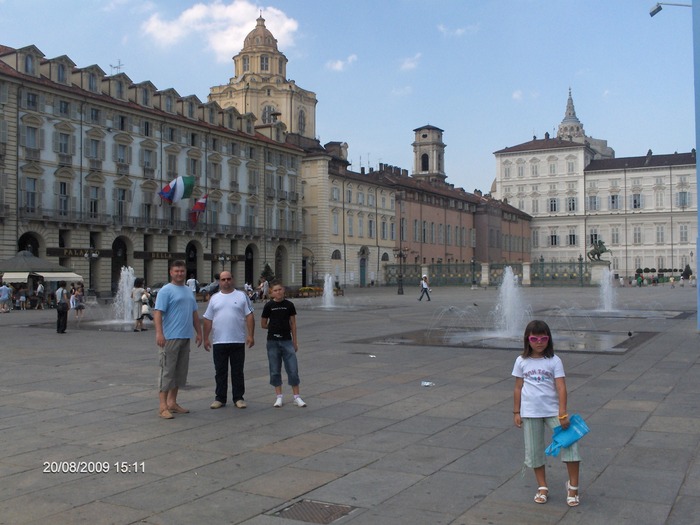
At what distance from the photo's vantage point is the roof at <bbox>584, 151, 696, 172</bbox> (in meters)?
109

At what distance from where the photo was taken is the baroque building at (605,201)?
356ft

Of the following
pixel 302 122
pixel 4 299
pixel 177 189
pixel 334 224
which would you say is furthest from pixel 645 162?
pixel 4 299

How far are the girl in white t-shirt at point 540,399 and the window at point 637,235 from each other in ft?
372

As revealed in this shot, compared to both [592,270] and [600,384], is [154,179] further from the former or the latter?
[600,384]

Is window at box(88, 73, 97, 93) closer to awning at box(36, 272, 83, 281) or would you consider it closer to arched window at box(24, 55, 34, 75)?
arched window at box(24, 55, 34, 75)

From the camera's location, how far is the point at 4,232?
44938 millimetres

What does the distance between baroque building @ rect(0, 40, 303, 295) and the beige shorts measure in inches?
1588

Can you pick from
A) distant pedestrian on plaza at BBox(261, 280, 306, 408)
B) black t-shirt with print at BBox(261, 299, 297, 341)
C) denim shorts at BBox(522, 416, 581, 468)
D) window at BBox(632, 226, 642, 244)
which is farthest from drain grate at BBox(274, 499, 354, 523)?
window at BBox(632, 226, 642, 244)

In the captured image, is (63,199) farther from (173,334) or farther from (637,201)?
(637,201)

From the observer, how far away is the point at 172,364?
869 centimetres

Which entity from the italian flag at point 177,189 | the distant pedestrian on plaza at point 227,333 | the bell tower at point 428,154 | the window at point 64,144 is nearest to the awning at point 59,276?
the window at point 64,144

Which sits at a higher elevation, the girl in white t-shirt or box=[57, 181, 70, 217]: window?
box=[57, 181, 70, 217]: window

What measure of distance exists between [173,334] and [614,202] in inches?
4429

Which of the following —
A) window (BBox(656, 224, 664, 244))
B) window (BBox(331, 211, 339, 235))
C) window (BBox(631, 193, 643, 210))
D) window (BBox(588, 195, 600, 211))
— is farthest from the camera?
window (BBox(588, 195, 600, 211))
